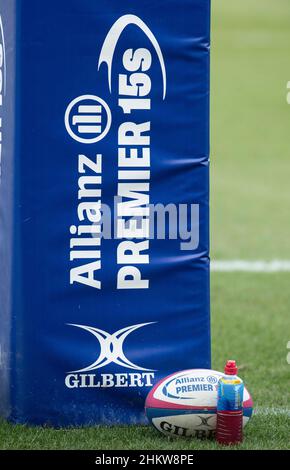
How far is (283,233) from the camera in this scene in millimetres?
11055

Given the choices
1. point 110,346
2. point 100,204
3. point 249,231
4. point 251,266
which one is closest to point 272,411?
point 110,346

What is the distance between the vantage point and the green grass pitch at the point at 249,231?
4.67 m

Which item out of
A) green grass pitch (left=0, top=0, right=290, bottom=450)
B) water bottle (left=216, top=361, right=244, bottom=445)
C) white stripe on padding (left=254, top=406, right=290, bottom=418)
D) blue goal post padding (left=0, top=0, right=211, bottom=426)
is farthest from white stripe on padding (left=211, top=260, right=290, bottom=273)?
water bottle (left=216, top=361, right=244, bottom=445)

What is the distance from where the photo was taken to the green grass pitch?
467 centimetres

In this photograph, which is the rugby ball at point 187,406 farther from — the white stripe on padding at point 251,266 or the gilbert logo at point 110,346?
the white stripe on padding at point 251,266

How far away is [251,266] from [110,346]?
4.90m

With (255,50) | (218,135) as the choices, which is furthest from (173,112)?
(255,50)

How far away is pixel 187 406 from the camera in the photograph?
454cm

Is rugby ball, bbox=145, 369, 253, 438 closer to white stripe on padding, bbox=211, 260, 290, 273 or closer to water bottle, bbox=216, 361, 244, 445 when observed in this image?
water bottle, bbox=216, 361, 244, 445

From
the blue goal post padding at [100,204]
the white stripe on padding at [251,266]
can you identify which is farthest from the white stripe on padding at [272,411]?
the white stripe on padding at [251,266]

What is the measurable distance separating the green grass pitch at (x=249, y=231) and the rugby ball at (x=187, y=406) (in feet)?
0.21

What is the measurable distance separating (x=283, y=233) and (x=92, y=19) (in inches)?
261

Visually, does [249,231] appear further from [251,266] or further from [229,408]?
[229,408]
